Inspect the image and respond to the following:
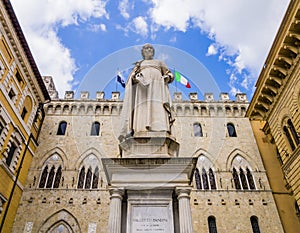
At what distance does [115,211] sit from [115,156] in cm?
1455

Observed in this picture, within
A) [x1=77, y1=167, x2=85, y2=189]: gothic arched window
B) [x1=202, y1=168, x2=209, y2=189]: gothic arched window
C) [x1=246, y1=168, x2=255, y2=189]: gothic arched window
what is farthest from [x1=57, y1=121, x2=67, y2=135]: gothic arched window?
[x1=246, y1=168, x2=255, y2=189]: gothic arched window

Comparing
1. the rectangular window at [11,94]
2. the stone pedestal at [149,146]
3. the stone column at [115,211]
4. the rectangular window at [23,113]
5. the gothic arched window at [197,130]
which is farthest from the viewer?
the gothic arched window at [197,130]

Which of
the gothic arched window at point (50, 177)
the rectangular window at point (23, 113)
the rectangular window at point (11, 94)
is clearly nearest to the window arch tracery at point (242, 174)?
the gothic arched window at point (50, 177)

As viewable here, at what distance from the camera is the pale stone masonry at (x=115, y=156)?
15.3m

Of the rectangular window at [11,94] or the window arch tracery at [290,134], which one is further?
the rectangular window at [11,94]

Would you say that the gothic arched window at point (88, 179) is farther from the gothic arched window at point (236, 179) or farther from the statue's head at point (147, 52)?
the statue's head at point (147, 52)

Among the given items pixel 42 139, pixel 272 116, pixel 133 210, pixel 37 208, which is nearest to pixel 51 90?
pixel 42 139

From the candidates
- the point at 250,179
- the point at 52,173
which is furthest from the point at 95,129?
the point at 250,179

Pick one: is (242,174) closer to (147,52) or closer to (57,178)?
(57,178)

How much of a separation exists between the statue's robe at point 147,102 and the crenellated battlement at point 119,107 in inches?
580

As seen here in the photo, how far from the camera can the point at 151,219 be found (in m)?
3.54

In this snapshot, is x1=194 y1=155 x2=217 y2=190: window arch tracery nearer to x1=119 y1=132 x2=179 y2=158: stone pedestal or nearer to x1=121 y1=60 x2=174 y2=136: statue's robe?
x1=121 y1=60 x2=174 y2=136: statue's robe

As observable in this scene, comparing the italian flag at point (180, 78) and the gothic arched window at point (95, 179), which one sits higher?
the italian flag at point (180, 78)

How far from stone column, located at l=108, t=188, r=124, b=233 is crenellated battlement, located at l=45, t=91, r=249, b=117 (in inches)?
648
